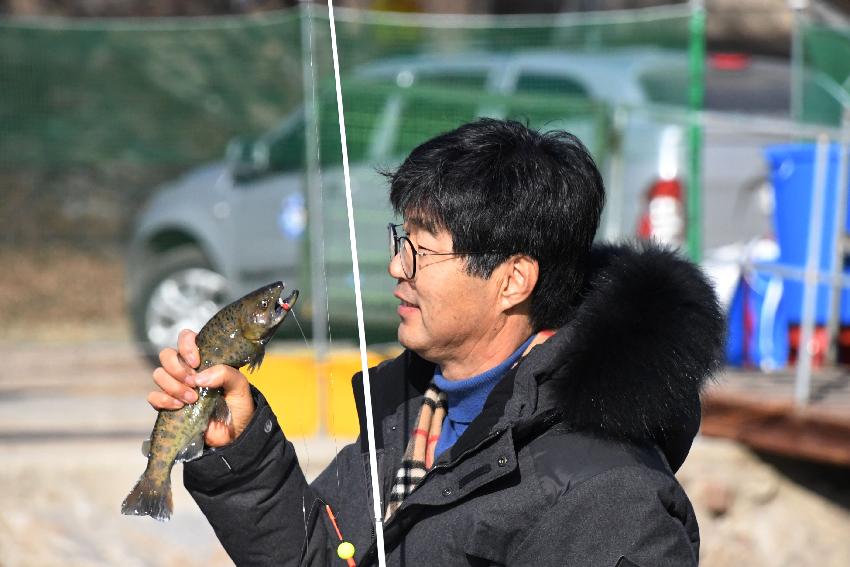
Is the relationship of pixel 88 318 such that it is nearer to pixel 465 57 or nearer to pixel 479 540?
pixel 465 57

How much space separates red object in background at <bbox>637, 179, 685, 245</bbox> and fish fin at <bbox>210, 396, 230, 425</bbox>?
4956 mm

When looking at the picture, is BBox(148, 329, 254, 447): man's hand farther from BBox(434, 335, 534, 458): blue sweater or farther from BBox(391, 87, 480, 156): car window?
BBox(391, 87, 480, 156): car window

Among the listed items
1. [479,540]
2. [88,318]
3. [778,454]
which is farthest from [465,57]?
[479,540]

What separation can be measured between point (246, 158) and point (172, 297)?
1.24m

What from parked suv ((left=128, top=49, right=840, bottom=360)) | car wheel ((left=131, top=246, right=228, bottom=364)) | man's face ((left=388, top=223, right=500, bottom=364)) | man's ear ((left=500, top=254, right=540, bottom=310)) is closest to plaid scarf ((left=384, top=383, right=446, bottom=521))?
man's face ((left=388, top=223, right=500, bottom=364))

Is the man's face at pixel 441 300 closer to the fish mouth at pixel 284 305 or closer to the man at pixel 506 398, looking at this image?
the man at pixel 506 398

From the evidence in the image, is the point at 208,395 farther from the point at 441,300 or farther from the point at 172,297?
the point at 172,297

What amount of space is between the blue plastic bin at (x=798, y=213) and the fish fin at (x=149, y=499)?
531cm

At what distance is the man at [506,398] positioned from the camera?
7.25 feet

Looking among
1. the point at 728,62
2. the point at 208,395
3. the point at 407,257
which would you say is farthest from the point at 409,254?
the point at 728,62

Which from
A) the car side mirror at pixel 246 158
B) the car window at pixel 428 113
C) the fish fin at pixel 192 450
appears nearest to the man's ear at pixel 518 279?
the fish fin at pixel 192 450

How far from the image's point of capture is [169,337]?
813 centimetres

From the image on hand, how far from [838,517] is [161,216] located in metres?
4.70

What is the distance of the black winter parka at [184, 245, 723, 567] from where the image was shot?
2.16 meters
